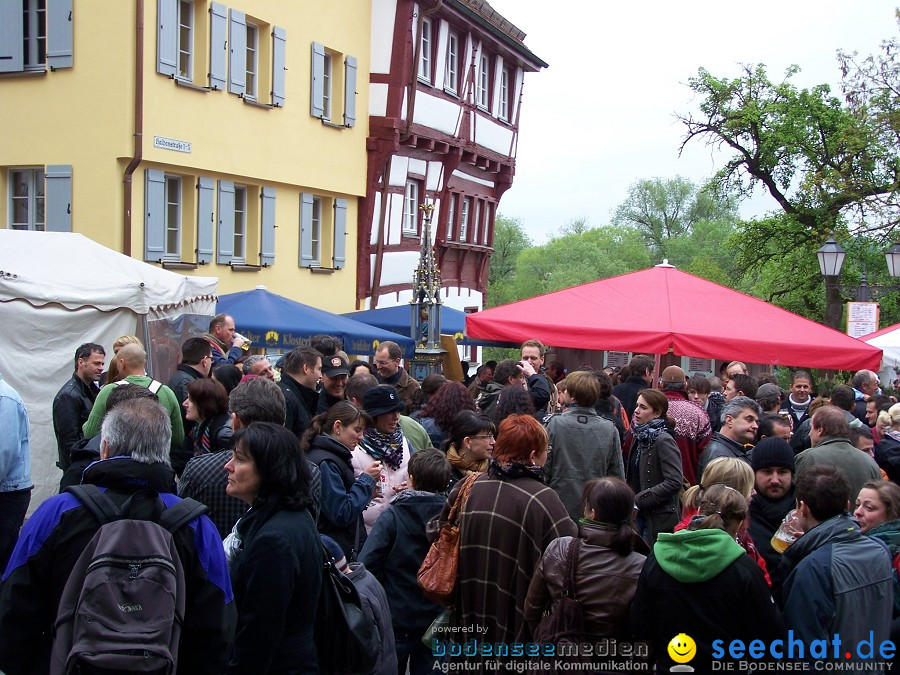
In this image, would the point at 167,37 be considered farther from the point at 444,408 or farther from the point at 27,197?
the point at 444,408

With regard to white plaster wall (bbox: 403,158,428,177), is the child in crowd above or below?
below

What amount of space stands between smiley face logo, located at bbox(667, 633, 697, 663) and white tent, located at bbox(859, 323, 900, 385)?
12043mm

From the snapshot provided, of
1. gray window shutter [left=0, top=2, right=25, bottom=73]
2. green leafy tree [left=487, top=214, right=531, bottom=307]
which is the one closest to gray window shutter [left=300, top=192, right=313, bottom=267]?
gray window shutter [left=0, top=2, right=25, bottom=73]

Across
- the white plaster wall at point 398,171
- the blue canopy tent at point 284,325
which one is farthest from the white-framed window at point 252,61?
the blue canopy tent at point 284,325

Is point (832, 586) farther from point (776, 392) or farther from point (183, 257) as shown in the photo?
point (183, 257)

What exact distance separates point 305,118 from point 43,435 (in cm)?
1114

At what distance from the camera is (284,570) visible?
3756mm

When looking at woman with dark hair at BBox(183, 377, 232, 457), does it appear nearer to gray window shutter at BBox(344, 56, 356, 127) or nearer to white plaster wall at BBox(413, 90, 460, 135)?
gray window shutter at BBox(344, 56, 356, 127)

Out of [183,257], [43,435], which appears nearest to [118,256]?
[43,435]

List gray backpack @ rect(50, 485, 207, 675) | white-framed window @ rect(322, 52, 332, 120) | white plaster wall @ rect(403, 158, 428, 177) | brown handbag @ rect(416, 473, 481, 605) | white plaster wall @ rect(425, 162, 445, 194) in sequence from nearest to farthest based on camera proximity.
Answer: gray backpack @ rect(50, 485, 207, 675) < brown handbag @ rect(416, 473, 481, 605) < white-framed window @ rect(322, 52, 332, 120) < white plaster wall @ rect(403, 158, 428, 177) < white plaster wall @ rect(425, 162, 445, 194)

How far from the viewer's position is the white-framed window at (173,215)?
662 inches

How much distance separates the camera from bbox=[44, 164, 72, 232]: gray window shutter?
15305 millimetres

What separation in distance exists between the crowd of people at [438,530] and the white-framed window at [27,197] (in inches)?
380

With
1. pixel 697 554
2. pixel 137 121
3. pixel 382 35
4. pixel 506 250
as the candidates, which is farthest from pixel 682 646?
pixel 506 250
